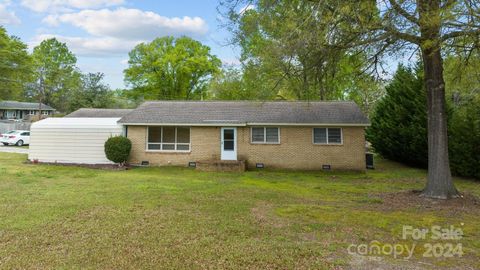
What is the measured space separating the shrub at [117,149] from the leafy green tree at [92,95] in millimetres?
27221

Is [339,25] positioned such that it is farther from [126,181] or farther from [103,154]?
[103,154]

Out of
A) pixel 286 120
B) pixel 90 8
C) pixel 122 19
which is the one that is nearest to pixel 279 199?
pixel 286 120

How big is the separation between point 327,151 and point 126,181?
32.0 feet

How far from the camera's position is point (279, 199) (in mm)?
8789

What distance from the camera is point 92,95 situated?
4138cm

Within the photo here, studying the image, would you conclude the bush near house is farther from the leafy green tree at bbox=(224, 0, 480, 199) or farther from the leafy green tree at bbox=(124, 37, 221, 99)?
the leafy green tree at bbox=(124, 37, 221, 99)

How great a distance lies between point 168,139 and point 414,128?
1310 centimetres

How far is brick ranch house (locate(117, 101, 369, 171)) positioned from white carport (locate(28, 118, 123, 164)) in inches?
50.1

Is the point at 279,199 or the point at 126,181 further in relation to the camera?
the point at 126,181

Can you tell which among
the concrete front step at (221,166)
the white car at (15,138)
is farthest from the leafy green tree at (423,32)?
the white car at (15,138)

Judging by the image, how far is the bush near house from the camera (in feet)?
46.0

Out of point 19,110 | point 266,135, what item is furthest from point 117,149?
point 19,110

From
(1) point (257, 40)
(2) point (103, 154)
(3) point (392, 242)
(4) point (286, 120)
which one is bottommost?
(3) point (392, 242)

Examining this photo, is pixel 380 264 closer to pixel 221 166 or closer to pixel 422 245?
pixel 422 245
